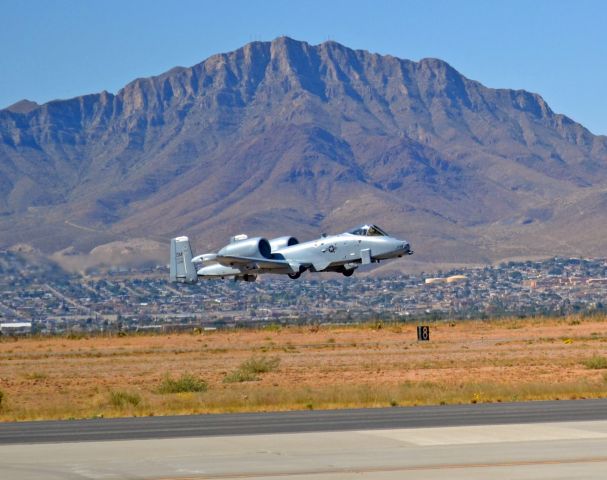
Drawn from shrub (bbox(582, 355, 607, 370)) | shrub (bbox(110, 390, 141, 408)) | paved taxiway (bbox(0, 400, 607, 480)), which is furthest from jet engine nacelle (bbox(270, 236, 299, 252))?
paved taxiway (bbox(0, 400, 607, 480))

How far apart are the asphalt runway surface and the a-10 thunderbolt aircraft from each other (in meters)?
21.8

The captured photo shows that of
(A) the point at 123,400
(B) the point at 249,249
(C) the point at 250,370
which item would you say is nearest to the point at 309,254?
(B) the point at 249,249

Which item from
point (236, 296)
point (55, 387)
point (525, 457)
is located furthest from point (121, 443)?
point (236, 296)

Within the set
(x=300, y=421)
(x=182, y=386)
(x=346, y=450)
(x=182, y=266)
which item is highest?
(x=182, y=266)

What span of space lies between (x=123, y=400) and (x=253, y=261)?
20.4 metres

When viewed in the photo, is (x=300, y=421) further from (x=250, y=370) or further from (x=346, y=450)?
(x=250, y=370)

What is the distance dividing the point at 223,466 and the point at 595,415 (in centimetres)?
1137

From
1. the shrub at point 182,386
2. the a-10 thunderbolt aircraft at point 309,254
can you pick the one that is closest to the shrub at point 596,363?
the a-10 thunderbolt aircraft at point 309,254

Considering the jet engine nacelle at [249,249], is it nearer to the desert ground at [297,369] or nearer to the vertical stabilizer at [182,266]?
the desert ground at [297,369]

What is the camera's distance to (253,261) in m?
60.1

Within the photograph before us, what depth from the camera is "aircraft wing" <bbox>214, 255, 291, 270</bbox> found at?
59906 millimetres

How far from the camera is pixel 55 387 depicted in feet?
162

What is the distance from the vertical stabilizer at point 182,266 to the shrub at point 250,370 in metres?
13.2

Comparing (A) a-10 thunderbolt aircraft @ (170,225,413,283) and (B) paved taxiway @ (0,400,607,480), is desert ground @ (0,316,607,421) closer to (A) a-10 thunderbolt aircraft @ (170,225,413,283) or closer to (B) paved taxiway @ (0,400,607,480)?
(A) a-10 thunderbolt aircraft @ (170,225,413,283)
